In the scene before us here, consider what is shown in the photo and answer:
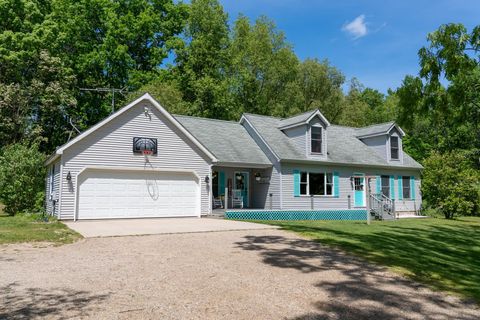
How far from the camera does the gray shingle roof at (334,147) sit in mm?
23281

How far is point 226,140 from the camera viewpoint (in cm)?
2384

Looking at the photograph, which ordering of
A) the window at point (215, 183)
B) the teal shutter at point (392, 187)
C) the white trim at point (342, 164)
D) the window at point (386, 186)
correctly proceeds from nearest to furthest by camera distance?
the window at point (215, 183)
the white trim at point (342, 164)
the window at point (386, 186)
the teal shutter at point (392, 187)

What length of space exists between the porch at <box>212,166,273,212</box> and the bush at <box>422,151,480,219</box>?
11502 millimetres

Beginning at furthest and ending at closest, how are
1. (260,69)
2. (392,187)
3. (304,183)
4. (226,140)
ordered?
(260,69), (392,187), (226,140), (304,183)

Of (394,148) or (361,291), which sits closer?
(361,291)

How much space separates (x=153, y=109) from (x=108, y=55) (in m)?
20.6

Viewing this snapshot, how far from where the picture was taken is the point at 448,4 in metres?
9.38

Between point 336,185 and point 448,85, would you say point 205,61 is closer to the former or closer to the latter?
point 336,185

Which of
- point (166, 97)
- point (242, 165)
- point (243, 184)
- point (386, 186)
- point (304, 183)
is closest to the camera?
point (242, 165)

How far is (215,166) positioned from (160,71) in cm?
1975

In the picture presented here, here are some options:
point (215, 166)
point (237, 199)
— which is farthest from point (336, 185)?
point (215, 166)

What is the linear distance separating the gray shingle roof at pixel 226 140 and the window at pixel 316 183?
8.39 ft

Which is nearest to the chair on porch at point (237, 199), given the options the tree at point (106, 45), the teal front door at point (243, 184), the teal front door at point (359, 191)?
the teal front door at point (243, 184)

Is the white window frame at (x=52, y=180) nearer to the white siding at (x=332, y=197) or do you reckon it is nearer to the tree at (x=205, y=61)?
the white siding at (x=332, y=197)
